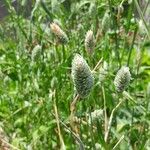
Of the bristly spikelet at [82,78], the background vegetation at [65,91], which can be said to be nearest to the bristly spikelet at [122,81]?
the bristly spikelet at [82,78]

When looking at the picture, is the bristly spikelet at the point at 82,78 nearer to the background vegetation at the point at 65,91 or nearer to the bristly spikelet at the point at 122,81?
the bristly spikelet at the point at 122,81

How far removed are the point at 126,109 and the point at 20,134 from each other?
499 millimetres

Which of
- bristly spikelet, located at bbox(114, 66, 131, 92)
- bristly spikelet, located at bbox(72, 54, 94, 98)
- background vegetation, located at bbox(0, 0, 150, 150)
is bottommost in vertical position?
background vegetation, located at bbox(0, 0, 150, 150)

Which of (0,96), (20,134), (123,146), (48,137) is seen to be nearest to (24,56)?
(0,96)

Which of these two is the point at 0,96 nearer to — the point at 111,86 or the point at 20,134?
the point at 20,134

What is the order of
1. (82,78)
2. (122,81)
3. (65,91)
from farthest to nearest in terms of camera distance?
(65,91), (122,81), (82,78)

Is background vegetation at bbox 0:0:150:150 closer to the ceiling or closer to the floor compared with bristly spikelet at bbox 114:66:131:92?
closer to the floor

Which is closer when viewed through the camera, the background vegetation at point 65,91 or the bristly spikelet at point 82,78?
the bristly spikelet at point 82,78

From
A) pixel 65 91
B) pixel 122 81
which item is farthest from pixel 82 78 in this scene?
pixel 65 91

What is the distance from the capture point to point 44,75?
1.98 meters

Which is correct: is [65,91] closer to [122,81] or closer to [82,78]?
[122,81]

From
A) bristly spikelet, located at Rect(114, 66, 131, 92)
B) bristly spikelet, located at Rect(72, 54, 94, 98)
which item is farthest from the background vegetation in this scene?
bristly spikelet, located at Rect(72, 54, 94, 98)

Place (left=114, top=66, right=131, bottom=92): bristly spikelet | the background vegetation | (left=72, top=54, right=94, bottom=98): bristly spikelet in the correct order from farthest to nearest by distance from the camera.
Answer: the background vegetation → (left=114, top=66, right=131, bottom=92): bristly spikelet → (left=72, top=54, right=94, bottom=98): bristly spikelet

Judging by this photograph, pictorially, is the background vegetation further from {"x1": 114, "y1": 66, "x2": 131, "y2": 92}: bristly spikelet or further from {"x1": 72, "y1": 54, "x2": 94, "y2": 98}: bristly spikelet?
{"x1": 72, "y1": 54, "x2": 94, "y2": 98}: bristly spikelet
